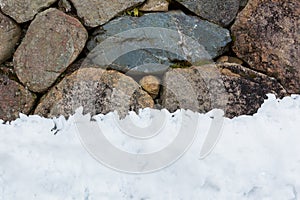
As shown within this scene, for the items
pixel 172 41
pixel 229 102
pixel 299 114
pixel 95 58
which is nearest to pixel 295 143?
pixel 299 114

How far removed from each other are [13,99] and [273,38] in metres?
1.27

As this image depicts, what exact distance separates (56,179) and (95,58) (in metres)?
0.70

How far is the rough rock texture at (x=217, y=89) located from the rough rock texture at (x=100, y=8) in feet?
1.25

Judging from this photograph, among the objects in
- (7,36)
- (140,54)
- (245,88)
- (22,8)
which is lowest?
(245,88)

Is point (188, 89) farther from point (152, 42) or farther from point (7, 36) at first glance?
point (7, 36)

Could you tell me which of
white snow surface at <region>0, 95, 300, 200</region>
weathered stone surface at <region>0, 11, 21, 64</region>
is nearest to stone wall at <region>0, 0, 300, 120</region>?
weathered stone surface at <region>0, 11, 21, 64</region>

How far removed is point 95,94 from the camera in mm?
1958

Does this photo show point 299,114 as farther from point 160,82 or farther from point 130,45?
point 130,45

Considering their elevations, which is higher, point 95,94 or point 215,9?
point 215,9

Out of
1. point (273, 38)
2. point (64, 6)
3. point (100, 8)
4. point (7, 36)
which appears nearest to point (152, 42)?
point (100, 8)

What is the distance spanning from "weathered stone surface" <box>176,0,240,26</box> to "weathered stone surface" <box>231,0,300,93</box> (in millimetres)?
54

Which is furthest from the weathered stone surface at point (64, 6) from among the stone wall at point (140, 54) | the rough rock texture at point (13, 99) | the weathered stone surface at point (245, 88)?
the weathered stone surface at point (245, 88)

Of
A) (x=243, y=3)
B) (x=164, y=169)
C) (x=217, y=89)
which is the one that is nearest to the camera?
(x=164, y=169)

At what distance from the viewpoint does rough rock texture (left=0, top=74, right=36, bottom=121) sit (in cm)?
201
